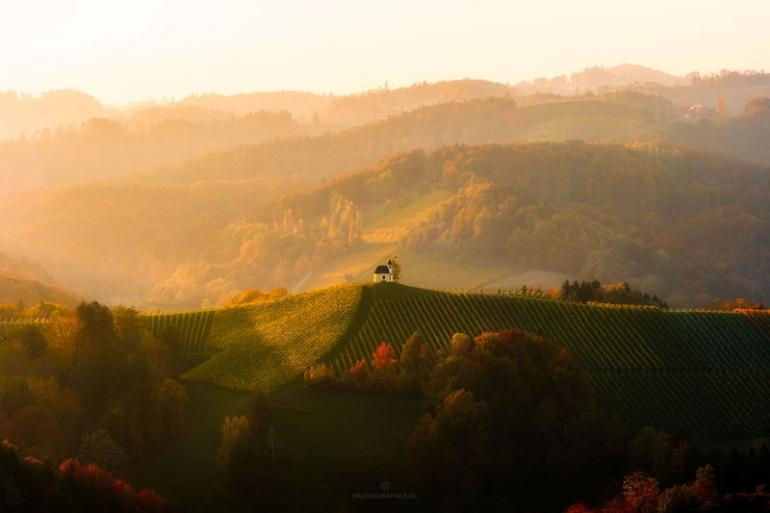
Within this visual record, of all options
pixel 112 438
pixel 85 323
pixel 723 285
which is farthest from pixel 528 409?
pixel 723 285

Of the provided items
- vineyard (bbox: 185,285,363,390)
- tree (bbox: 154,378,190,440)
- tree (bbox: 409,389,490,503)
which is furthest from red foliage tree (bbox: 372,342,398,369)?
tree (bbox: 154,378,190,440)

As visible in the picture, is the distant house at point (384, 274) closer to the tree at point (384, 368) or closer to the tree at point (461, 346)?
the tree at point (384, 368)

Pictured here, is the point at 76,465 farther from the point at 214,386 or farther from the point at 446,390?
the point at 446,390

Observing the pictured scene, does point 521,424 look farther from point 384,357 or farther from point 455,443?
point 384,357

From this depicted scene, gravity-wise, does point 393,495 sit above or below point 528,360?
below

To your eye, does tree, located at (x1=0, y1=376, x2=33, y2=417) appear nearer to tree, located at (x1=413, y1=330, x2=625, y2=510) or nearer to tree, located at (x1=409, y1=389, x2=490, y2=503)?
tree, located at (x1=409, y1=389, x2=490, y2=503)

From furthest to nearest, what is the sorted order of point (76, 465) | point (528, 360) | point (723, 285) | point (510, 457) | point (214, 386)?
point (723, 285) < point (214, 386) < point (528, 360) < point (510, 457) < point (76, 465)

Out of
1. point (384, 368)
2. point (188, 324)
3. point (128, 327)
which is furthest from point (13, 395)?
point (384, 368)
